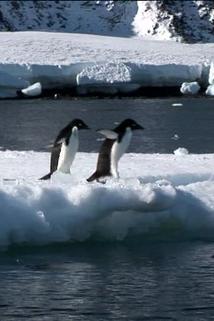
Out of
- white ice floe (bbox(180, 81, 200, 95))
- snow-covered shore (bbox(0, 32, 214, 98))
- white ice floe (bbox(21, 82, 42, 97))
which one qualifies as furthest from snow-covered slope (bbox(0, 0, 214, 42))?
white ice floe (bbox(21, 82, 42, 97))

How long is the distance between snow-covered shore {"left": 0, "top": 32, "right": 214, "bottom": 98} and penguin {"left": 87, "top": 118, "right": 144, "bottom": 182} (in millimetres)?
15545

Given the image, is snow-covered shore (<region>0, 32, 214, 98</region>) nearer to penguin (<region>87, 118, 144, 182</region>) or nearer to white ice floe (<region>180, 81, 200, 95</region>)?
white ice floe (<region>180, 81, 200, 95</region>)

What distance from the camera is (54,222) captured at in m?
7.84

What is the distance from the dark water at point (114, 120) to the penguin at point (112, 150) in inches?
150

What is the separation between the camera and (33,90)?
25.7m

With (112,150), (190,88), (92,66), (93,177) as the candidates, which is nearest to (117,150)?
(112,150)

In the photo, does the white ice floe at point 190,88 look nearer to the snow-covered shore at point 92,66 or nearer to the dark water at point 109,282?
the snow-covered shore at point 92,66

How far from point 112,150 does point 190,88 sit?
1657 cm

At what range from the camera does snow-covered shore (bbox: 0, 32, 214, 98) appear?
26.7 meters

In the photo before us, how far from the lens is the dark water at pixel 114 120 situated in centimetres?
1569

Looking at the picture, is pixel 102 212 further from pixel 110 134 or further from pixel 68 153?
pixel 68 153

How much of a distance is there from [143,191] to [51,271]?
44.4 inches

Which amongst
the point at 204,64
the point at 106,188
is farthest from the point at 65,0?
the point at 106,188

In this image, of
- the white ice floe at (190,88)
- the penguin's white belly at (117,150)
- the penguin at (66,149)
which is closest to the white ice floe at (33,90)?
the white ice floe at (190,88)
